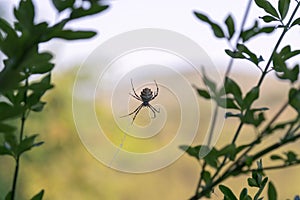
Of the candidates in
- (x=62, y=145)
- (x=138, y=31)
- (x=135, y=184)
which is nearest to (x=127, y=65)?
(x=138, y=31)

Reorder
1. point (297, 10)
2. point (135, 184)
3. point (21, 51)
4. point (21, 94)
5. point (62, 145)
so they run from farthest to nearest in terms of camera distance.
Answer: point (135, 184)
point (62, 145)
point (297, 10)
point (21, 94)
point (21, 51)

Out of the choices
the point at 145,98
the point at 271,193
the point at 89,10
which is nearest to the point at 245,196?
the point at 271,193

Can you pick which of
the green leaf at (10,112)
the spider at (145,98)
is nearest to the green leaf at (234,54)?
the spider at (145,98)

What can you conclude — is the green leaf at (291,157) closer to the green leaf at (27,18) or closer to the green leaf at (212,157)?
the green leaf at (212,157)

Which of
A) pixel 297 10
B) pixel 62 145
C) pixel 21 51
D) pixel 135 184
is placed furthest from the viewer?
pixel 135 184

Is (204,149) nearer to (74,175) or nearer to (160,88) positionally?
(160,88)

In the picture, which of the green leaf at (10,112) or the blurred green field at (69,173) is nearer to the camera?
the green leaf at (10,112)

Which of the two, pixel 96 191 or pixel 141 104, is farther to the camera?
pixel 96 191

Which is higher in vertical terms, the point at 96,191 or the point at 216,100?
the point at 216,100
